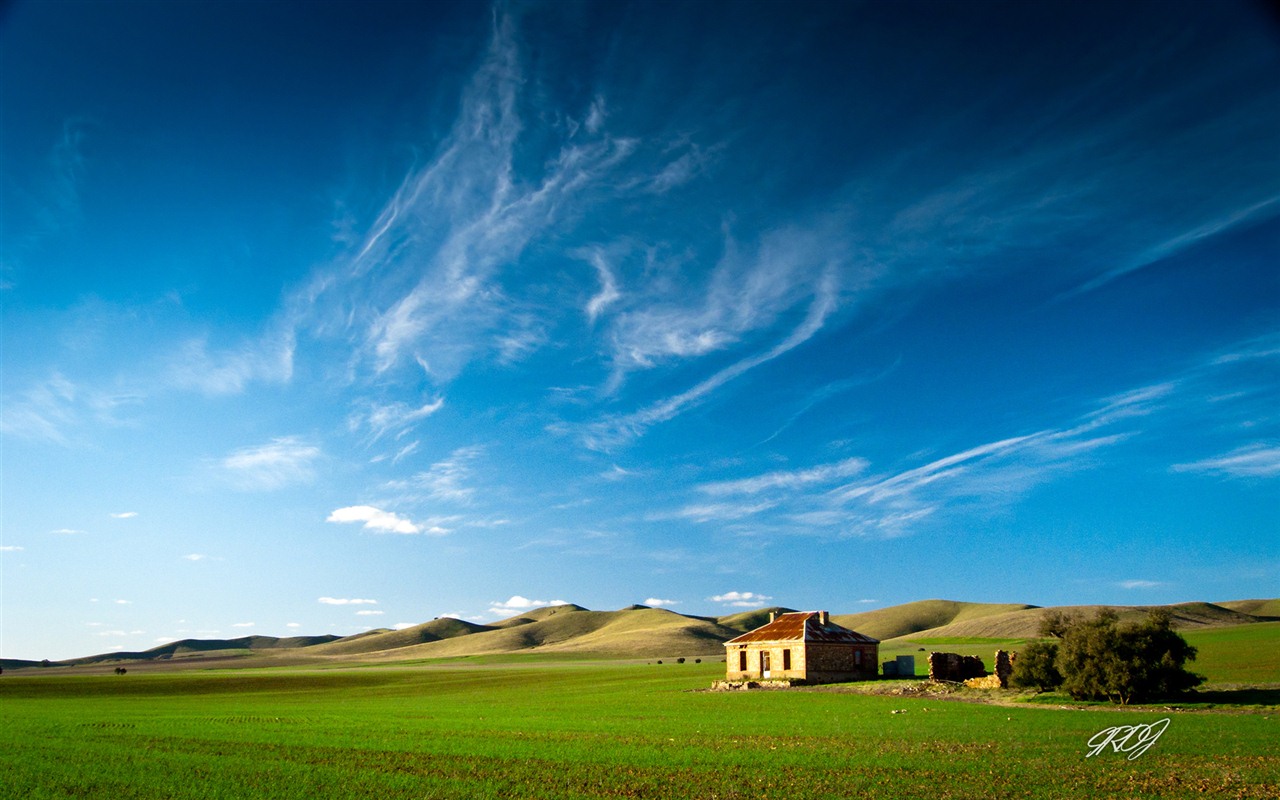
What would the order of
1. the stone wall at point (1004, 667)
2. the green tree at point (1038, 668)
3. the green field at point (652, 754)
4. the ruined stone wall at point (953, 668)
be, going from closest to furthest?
the green field at point (652, 754) < the green tree at point (1038, 668) < the stone wall at point (1004, 667) < the ruined stone wall at point (953, 668)

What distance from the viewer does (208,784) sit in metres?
18.2

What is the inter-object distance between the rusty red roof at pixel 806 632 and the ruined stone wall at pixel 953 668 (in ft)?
27.7

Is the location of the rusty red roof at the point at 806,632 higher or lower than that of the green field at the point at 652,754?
higher

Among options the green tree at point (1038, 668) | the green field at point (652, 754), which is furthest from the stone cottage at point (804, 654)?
the green field at point (652, 754)

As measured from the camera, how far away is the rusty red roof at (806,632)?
57062 mm

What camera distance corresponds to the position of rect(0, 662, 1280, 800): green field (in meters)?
16.8

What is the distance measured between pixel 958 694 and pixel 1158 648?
11.1 meters

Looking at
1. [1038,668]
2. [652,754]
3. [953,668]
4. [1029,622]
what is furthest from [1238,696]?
[1029,622]

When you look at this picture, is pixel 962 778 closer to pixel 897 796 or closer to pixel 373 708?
pixel 897 796
